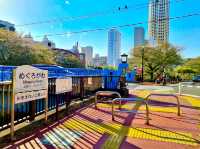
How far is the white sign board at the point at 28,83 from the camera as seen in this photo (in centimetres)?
505

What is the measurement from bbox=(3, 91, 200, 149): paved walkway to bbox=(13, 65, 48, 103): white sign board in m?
0.88

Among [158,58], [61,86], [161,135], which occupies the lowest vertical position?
[161,135]

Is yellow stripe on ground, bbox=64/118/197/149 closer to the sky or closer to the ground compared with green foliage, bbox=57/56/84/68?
closer to the ground

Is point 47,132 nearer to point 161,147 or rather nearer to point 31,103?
point 31,103

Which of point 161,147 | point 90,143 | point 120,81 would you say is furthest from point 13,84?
point 120,81

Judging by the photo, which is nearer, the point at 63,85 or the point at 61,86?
the point at 61,86

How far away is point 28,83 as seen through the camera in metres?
5.39

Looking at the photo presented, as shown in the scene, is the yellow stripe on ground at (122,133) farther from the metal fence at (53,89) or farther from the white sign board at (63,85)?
the metal fence at (53,89)

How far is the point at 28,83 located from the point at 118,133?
7.98 ft

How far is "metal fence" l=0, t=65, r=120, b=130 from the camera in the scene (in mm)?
5588

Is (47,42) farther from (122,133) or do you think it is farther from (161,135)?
(161,135)

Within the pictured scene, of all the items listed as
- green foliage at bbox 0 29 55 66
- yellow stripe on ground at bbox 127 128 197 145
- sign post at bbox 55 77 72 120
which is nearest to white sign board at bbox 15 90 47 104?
sign post at bbox 55 77 72 120

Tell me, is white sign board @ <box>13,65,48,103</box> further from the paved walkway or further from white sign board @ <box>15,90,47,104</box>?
the paved walkway

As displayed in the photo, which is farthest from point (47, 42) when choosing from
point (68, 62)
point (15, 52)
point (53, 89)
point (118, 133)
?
point (118, 133)
